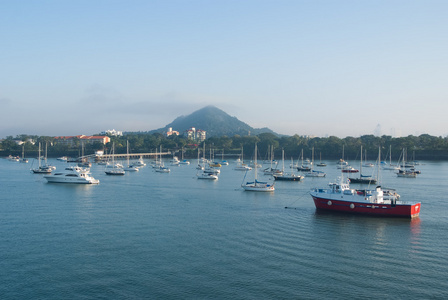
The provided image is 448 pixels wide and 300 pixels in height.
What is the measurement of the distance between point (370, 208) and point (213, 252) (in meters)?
17.7

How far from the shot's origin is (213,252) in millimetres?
24047

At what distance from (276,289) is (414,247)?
11781mm

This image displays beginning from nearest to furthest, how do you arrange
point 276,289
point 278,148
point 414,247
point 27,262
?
point 276,289 < point 27,262 < point 414,247 < point 278,148

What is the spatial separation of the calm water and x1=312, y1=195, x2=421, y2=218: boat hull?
885 millimetres

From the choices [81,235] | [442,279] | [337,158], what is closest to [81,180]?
[81,235]

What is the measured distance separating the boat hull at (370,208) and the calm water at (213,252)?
885mm

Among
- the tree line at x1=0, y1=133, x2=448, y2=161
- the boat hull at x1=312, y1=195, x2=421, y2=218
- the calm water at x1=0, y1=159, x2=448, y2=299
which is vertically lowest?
the calm water at x1=0, y1=159, x2=448, y2=299

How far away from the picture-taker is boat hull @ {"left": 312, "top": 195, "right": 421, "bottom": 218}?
1366 inches

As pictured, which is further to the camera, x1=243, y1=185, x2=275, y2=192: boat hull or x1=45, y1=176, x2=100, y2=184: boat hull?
x1=45, y1=176, x2=100, y2=184: boat hull

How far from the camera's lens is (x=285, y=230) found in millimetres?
29688

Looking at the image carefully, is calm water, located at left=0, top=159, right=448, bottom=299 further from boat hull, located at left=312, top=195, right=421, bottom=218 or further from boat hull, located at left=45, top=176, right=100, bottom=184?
boat hull, located at left=45, top=176, right=100, bottom=184

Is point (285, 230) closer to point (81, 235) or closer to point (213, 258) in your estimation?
point (213, 258)

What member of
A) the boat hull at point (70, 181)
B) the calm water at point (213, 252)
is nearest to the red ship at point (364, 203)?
the calm water at point (213, 252)

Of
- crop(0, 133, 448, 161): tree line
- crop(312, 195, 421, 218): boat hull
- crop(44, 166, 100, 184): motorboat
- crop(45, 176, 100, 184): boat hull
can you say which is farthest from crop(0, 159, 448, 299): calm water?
crop(0, 133, 448, 161): tree line
